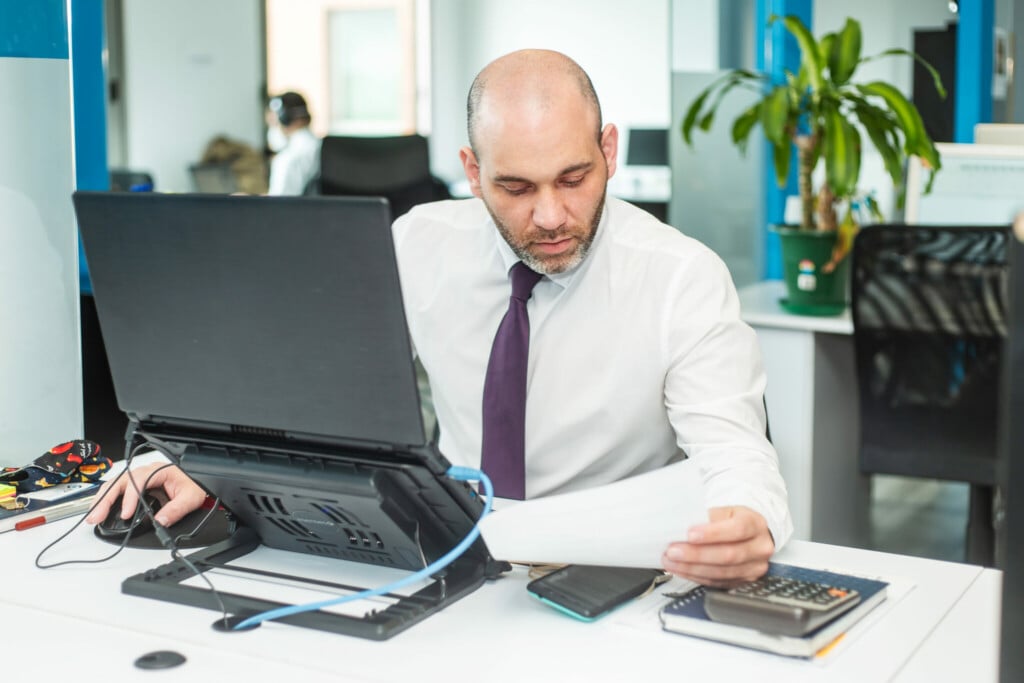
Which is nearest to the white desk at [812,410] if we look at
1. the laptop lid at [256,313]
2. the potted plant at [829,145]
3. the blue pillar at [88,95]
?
the potted plant at [829,145]

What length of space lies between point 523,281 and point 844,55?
207 cm

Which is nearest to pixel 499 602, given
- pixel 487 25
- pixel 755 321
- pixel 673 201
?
pixel 755 321

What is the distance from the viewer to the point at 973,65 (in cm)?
402

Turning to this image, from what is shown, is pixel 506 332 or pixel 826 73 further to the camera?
pixel 826 73

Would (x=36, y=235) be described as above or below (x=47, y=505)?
above

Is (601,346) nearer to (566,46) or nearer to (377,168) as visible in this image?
(377,168)

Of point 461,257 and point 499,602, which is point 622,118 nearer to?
point 461,257

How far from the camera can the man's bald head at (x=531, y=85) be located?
1.50m

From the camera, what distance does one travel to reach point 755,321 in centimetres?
319

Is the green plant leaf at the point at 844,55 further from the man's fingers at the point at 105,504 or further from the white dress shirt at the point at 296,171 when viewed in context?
the white dress shirt at the point at 296,171

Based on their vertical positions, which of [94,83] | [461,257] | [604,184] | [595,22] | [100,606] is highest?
[595,22]

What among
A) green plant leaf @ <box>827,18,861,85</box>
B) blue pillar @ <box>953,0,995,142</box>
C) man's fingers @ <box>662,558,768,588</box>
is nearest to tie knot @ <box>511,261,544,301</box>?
man's fingers @ <box>662,558,768,588</box>

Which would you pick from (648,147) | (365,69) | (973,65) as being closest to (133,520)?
(973,65)

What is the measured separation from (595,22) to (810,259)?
5316 mm
